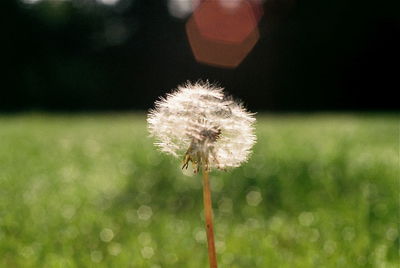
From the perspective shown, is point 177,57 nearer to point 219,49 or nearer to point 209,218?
point 219,49

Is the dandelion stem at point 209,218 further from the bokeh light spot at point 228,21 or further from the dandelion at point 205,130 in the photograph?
the bokeh light spot at point 228,21

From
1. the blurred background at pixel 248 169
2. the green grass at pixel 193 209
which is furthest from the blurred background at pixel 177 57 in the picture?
the green grass at pixel 193 209

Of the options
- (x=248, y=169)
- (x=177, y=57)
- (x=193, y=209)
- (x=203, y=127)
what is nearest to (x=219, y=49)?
(x=177, y=57)

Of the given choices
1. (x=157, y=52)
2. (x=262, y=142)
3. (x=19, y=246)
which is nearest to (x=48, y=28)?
(x=157, y=52)

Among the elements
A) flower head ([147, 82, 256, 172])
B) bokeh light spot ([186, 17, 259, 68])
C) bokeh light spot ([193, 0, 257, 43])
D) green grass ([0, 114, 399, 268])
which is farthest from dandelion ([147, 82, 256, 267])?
bokeh light spot ([193, 0, 257, 43])

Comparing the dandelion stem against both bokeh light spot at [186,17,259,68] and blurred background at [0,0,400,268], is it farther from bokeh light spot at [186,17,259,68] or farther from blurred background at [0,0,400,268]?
bokeh light spot at [186,17,259,68]
